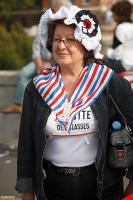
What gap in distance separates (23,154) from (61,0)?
413cm

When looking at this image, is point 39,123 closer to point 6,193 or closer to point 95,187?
point 95,187

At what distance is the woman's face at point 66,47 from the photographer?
2855 millimetres

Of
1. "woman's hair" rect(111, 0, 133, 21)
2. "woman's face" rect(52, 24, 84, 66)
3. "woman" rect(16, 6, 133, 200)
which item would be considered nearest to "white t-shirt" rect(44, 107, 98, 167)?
"woman" rect(16, 6, 133, 200)

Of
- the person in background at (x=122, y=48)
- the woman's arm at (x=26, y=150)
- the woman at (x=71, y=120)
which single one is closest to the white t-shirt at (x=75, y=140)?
the woman at (x=71, y=120)

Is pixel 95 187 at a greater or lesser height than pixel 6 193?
greater

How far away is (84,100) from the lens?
2816 mm

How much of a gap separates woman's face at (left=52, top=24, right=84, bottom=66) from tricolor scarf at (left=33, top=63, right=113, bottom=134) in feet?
0.31

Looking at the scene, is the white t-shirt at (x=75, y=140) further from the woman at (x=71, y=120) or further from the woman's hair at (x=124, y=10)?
the woman's hair at (x=124, y=10)

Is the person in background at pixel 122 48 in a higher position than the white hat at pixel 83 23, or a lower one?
lower

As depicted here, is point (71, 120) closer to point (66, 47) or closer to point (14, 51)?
point (66, 47)

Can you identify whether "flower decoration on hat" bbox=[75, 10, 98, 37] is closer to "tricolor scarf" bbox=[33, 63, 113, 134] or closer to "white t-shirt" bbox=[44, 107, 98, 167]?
"tricolor scarf" bbox=[33, 63, 113, 134]

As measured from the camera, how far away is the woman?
2.80m

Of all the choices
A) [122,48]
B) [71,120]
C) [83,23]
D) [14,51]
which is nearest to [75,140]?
[71,120]

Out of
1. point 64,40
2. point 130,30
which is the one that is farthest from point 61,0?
point 64,40
